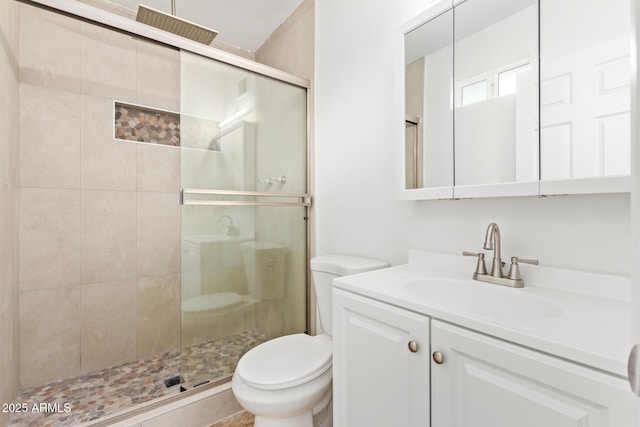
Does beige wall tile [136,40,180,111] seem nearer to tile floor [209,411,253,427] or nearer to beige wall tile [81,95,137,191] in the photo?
beige wall tile [81,95,137,191]

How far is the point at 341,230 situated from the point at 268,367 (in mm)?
815

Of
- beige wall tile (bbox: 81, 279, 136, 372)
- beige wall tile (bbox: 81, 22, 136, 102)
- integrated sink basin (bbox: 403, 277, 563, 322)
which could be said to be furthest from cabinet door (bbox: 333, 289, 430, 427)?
beige wall tile (bbox: 81, 22, 136, 102)

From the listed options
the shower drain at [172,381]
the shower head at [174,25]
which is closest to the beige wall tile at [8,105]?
the shower head at [174,25]

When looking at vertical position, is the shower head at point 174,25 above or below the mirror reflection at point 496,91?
above

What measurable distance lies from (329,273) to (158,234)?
4.82 feet

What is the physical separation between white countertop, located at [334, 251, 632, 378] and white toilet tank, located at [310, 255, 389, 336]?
0.72ft

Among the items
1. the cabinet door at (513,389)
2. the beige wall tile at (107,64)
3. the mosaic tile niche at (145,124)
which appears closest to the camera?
the cabinet door at (513,389)

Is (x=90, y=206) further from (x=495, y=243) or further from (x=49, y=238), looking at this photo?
(x=495, y=243)

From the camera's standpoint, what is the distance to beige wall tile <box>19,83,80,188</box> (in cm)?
183

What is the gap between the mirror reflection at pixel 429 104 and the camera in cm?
122

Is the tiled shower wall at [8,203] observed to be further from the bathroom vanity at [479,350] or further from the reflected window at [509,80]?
the reflected window at [509,80]

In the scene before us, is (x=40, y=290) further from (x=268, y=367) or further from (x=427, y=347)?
(x=427, y=347)

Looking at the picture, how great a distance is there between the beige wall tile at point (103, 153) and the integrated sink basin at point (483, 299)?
2.06 m

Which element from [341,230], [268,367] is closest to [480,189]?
[341,230]
